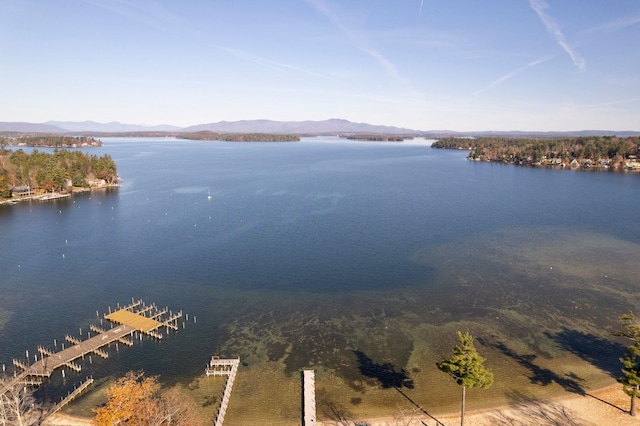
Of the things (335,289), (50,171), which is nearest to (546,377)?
(335,289)

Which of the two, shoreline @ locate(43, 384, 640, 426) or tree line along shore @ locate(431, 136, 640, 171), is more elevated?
tree line along shore @ locate(431, 136, 640, 171)

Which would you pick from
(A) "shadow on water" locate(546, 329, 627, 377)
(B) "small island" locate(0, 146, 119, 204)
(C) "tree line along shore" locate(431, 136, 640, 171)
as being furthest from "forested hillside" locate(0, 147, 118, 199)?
(C) "tree line along shore" locate(431, 136, 640, 171)

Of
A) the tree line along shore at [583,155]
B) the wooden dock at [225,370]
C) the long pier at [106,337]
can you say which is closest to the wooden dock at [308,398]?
the wooden dock at [225,370]

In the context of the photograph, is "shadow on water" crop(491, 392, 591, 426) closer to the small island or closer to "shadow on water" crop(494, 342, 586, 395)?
"shadow on water" crop(494, 342, 586, 395)

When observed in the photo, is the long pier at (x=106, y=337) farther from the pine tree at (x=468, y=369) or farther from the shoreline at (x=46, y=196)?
the shoreline at (x=46, y=196)

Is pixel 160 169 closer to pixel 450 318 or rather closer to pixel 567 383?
pixel 450 318

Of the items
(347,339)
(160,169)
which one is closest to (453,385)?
(347,339)
